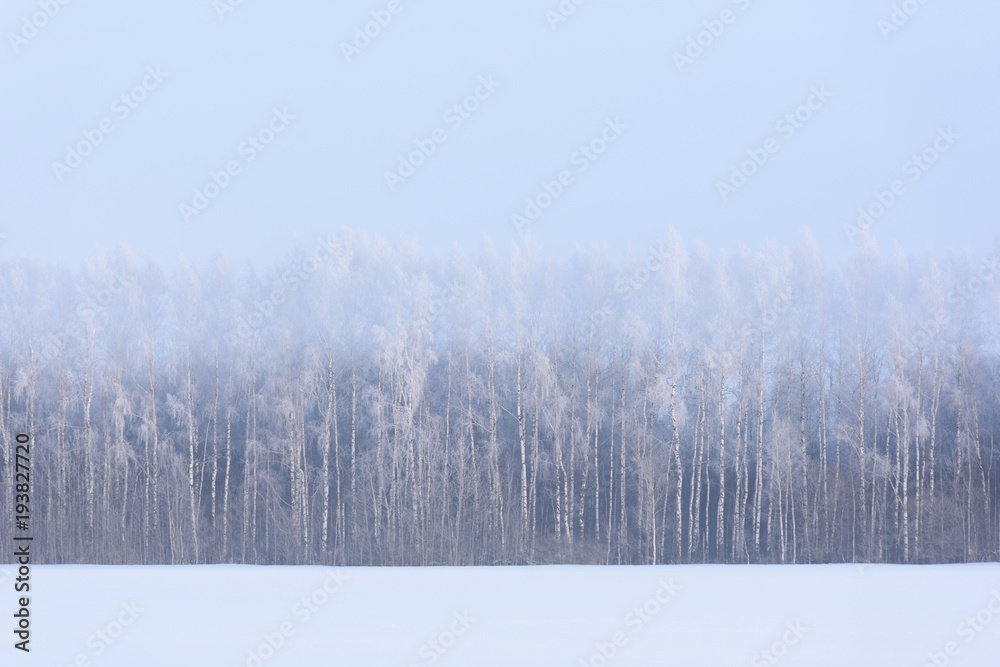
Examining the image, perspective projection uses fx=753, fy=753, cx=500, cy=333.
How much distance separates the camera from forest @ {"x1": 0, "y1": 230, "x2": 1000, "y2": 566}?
24047mm

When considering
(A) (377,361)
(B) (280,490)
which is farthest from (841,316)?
(B) (280,490)

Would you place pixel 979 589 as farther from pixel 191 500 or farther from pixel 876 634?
pixel 191 500

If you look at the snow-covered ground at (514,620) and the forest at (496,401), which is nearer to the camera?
the snow-covered ground at (514,620)

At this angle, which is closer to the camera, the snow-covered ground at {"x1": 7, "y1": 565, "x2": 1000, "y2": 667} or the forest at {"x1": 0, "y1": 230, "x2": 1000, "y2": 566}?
the snow-covered ground at {"x1": 7, "y1": 565, "x2": 1000, "y2": 667}

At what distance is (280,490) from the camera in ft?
83.5

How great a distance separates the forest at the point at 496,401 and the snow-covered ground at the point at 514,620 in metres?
9.13

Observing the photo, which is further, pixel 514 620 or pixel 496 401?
pixel 496 401

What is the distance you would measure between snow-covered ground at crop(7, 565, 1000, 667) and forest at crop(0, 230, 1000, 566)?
9.13 meters

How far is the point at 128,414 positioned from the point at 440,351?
1042cm

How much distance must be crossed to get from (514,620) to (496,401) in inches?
626

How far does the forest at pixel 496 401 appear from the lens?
24047mm

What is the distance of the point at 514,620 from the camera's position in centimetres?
1002

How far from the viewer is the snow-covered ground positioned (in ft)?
26.6

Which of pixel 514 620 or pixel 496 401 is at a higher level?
pixel 496 401
